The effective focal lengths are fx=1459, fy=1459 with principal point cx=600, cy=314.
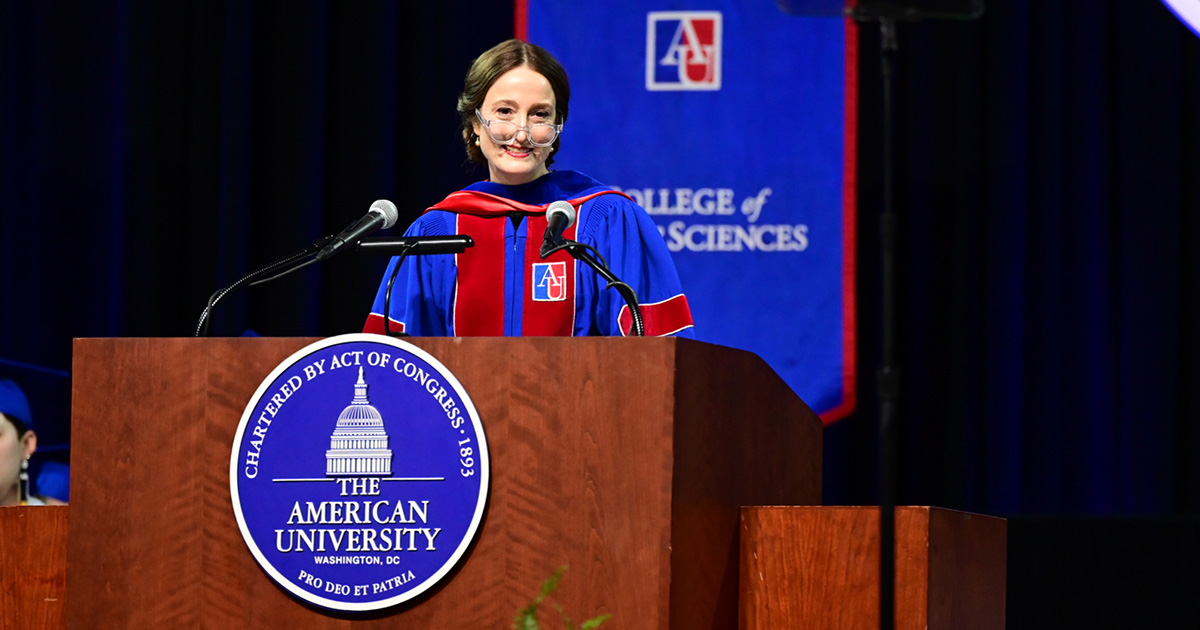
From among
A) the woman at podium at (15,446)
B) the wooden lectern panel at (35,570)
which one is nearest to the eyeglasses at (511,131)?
the wooden lectern panel at (35,570)

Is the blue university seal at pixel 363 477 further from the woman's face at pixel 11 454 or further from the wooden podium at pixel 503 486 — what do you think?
the woman's face at pixel 11 454

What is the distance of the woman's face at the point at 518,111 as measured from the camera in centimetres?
338

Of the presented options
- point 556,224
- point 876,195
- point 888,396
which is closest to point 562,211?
point 556,224

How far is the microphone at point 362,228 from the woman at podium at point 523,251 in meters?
0.61

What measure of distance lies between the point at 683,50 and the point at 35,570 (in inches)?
120

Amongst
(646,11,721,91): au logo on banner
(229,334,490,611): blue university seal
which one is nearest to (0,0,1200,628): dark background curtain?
(646,11,721,91): au logo on banner

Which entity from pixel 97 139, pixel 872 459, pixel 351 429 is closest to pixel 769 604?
pixel 351 429

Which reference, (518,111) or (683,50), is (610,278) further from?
(683,50)

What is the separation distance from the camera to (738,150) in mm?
4824

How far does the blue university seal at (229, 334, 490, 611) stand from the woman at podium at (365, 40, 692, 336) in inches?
40.5

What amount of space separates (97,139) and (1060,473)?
3.51 m

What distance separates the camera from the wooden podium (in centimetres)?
219

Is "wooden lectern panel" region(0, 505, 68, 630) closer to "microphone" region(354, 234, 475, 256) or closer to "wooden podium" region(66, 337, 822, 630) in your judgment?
"wooden podium" region(66, 337, 822, 630)

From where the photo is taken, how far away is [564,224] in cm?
268
